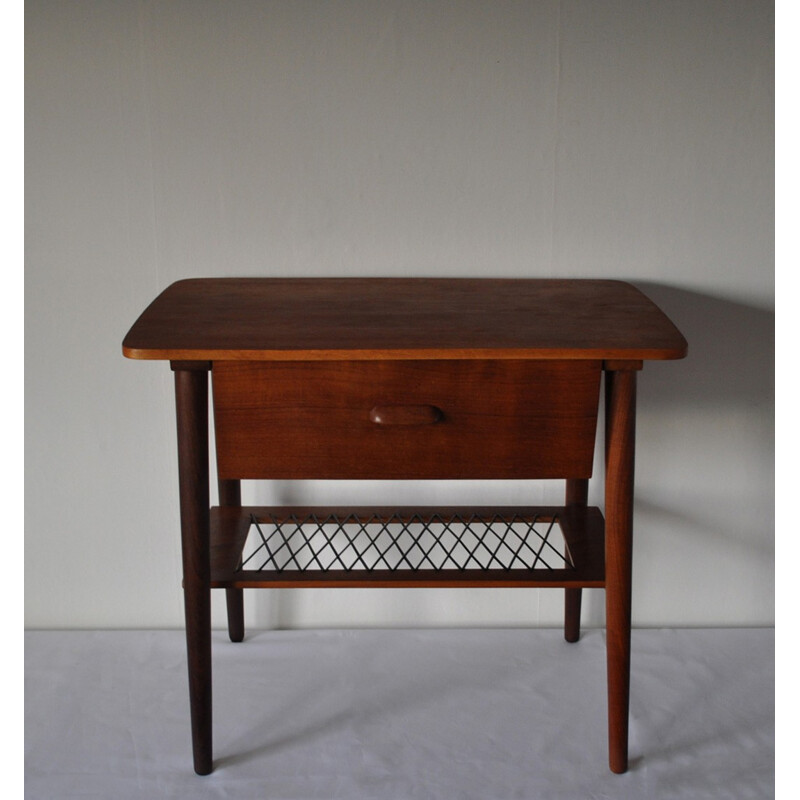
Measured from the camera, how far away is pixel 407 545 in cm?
227

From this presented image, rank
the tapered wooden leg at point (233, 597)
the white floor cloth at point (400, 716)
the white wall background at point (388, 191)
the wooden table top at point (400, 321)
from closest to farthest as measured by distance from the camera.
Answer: the wooden table top at point (400, 321), the white floor cloth at point (400, 716), the white wall background at point (388, 191), the tapered wooden leg at point (233, 597)

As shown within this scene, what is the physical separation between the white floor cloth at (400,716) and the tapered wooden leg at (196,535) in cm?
13

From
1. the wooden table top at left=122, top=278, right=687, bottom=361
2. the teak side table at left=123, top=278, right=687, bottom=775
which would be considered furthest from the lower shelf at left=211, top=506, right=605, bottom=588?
the wooden table top at left=122, top=278, right=687, bottom=361

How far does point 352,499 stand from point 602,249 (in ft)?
2.65

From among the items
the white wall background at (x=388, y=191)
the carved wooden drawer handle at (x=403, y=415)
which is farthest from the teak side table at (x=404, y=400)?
the white wall background at (x=388, y=191)

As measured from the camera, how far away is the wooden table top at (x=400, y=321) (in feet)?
5.17

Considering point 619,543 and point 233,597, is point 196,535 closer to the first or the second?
point 233,597

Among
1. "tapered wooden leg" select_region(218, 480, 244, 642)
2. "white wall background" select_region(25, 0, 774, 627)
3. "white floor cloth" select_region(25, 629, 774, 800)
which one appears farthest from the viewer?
"tapered wooden leg" select_region(218, 480, 244, 642)

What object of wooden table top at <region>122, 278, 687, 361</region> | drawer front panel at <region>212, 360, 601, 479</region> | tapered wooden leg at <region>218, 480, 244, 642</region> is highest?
wooden table top at <region>122, 278, 687, 361</region>

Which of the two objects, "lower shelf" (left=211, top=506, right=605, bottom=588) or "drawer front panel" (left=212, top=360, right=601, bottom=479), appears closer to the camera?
"drawer front panel" (left=212, top=360, right=601, bottom=479)

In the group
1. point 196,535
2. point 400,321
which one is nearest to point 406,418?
point 400,321

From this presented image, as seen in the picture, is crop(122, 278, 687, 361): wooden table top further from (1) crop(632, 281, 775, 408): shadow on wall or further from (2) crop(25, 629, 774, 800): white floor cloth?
(2) crop(25, 629, 774, 800): white floor cloth

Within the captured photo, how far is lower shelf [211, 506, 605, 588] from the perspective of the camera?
183 cm

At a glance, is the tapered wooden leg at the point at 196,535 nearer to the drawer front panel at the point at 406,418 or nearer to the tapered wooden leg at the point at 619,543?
the drawer front panel at the point at 406,418
